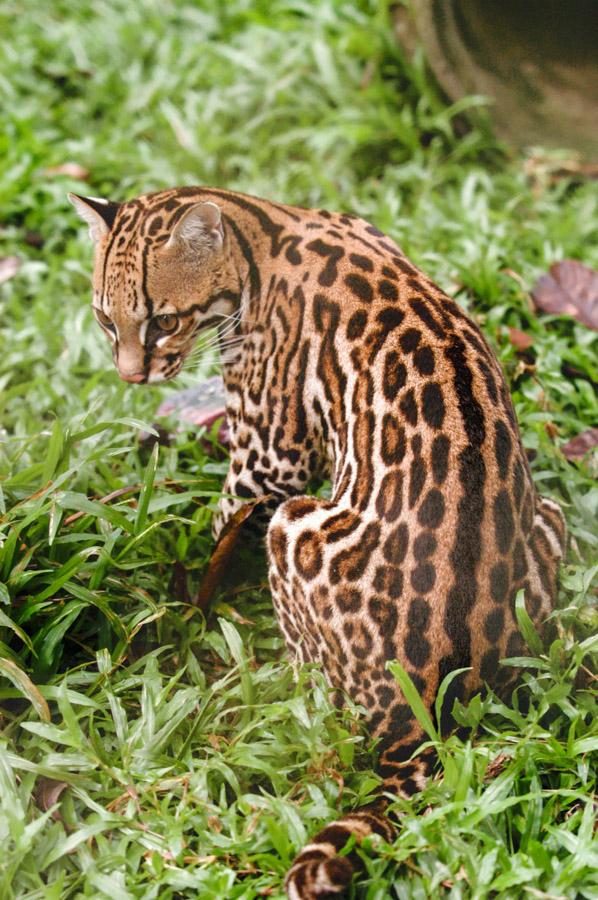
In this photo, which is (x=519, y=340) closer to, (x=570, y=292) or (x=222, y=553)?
(x=570, y=292)

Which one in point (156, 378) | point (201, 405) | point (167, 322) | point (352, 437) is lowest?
point (201, 405)

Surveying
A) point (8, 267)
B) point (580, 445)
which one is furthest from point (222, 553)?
point (8, 267)

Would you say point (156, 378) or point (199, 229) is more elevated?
point (199, 229)

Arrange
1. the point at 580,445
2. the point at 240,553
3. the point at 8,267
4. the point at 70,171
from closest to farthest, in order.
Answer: the point at 240,553 → the point at 580,445 → the point at 8,267 → the point at 70,171

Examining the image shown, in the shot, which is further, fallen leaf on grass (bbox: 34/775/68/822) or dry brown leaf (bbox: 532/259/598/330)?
dry brown leaf (bbox: 532/259/598/330)

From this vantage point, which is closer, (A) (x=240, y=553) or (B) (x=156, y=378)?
(B) (x=156, y=378)

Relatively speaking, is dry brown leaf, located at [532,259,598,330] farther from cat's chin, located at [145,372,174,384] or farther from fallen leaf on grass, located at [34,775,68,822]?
fallen leaf on grass, located at [34,775,68,822]

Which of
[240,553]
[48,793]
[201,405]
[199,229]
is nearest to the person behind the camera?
[48,793]

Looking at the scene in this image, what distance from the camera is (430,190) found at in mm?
6641

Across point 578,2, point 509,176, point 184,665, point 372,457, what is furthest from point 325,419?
point 578,2

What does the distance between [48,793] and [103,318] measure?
1.91m

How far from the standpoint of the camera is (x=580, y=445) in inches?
196

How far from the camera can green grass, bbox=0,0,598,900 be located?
3.38 metres

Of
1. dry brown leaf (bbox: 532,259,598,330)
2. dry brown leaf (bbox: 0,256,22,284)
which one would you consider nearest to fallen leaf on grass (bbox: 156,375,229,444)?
dry brown leaf (bbox: 0,256,22,284)
